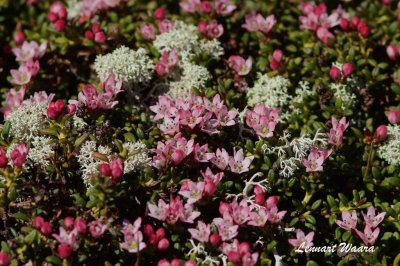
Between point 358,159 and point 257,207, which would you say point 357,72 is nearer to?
point 358,159

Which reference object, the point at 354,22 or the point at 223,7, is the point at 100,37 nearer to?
the point at 223,7

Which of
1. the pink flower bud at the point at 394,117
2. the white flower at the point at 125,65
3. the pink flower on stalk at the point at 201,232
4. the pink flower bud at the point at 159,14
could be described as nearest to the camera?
the pink flower on stalk at the point at 201,232

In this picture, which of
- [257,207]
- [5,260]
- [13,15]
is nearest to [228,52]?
[257,207]

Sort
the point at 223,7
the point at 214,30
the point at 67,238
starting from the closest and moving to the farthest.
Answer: the point at 67,238
the point at 214,30
the point at 223,7

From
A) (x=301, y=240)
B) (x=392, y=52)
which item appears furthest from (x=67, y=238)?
(x=392, y=52)

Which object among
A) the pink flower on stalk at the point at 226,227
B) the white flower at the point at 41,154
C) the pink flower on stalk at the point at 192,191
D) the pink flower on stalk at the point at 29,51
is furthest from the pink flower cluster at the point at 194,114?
the pink flower on stalk at the point at 29,51

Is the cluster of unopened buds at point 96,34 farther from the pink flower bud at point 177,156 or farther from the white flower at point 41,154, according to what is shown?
the pink flower bud at point 177,156

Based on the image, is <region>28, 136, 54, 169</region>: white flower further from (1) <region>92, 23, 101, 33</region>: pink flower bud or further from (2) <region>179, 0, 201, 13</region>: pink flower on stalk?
(2) <region>179, 0, 201, 13</region>: pink flower on stalk
